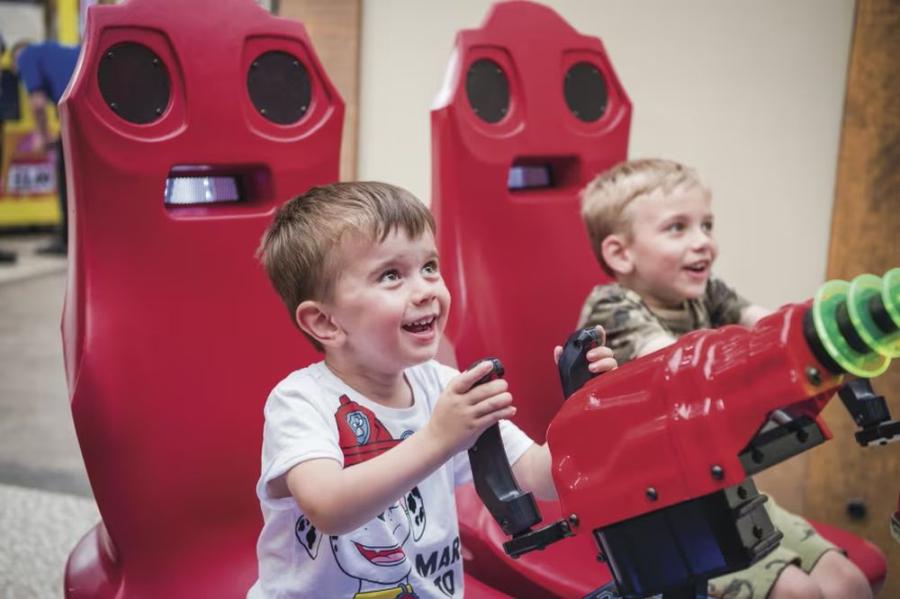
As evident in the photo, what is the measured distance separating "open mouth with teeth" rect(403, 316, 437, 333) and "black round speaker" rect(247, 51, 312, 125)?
39cm

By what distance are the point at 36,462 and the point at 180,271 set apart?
1387 mm

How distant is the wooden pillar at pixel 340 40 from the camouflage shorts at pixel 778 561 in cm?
111

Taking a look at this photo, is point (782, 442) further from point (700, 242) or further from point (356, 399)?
point (700, 242)

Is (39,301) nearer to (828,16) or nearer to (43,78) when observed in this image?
(43,78)

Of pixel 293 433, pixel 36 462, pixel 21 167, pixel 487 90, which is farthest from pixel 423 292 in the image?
pixel 21 167

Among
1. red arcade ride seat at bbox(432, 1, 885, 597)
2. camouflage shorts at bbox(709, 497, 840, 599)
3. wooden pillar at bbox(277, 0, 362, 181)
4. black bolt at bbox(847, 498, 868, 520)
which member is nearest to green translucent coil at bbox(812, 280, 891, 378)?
camouflage shorts at bbox(709, 497, 840, 599)

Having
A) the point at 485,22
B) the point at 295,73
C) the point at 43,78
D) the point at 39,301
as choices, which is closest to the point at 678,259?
the point at 485,22

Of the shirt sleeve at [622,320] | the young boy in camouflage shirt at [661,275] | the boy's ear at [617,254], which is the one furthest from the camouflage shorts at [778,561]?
the boy's ear at [617,254]

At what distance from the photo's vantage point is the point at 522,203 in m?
1.30

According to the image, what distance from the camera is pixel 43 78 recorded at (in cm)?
420

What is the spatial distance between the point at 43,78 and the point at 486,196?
361 cm

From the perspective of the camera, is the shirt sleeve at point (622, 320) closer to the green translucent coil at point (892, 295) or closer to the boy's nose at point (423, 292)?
the boy's nose at point (423, 292)

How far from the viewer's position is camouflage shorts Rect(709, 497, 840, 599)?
1.01m

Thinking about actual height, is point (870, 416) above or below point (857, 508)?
above
